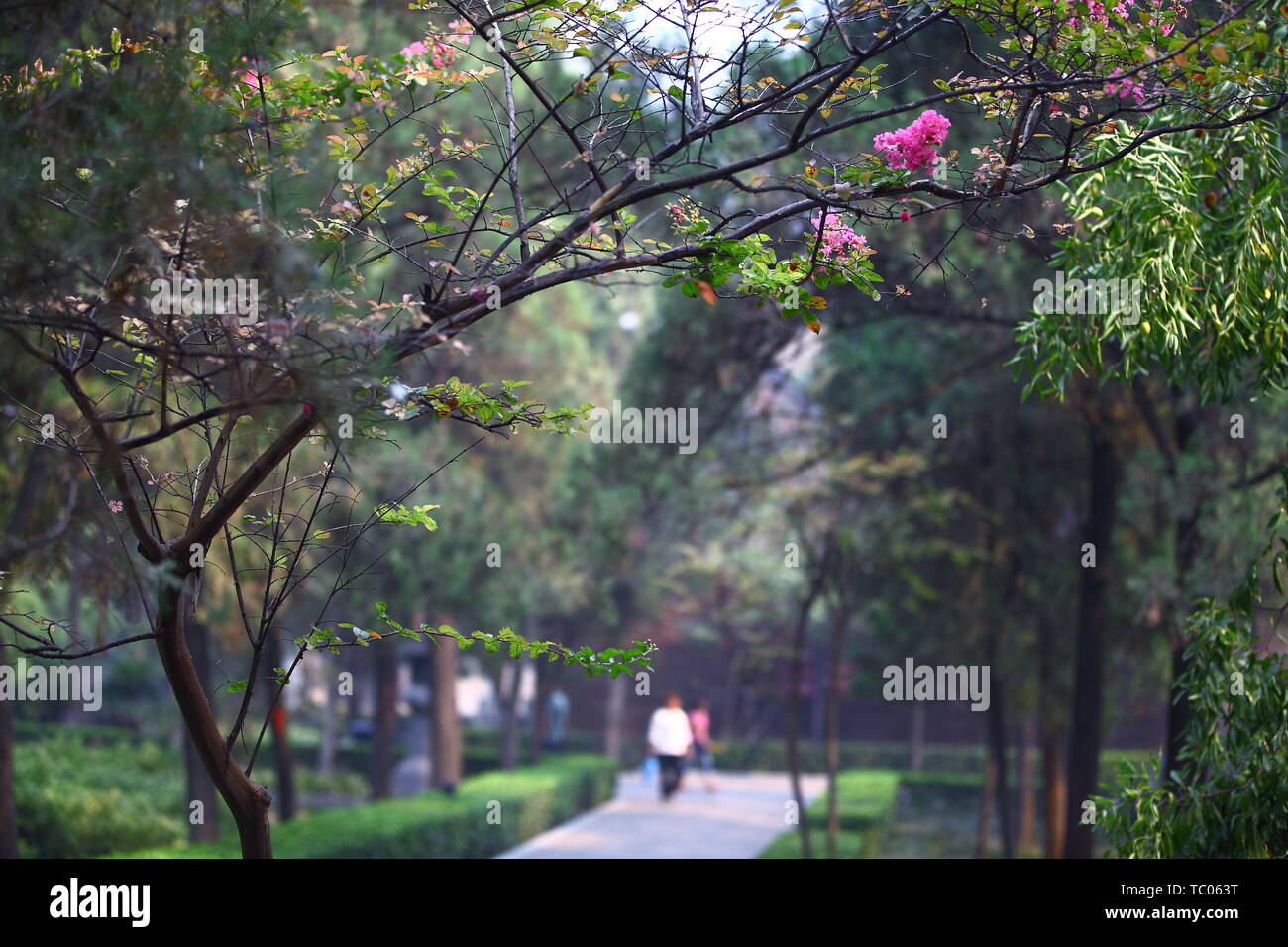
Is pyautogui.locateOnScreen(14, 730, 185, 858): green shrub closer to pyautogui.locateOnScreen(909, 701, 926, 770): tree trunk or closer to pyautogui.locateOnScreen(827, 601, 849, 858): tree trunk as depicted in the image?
pyautogui.locateOnScreen(827, 601, 849, 858): tree trunk

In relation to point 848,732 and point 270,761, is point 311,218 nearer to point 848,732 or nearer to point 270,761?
point 270,761

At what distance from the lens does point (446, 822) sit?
12.6 meters

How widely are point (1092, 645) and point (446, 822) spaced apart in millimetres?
6600

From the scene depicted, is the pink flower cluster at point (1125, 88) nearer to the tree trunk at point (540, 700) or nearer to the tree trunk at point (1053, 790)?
the tree trunk at point (1053, 790)

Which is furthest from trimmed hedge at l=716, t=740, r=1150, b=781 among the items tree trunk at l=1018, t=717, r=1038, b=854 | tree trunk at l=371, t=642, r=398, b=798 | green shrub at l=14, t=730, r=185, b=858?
green shrub at l=14, t=730, r=185, b=858

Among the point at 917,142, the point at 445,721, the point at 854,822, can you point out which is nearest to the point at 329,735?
the point at 445,721

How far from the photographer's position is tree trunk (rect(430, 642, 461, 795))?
18562mm

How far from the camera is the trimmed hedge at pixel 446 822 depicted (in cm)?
1039

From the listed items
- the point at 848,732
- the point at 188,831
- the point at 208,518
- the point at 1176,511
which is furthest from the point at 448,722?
the point at 208,518

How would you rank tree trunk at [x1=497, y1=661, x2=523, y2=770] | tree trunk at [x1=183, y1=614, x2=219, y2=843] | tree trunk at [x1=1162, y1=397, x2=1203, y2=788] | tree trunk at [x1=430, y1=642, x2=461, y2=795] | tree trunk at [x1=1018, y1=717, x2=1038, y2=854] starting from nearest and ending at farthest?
tree trunk at [x1=1162, y1=397, x2=1203, y2=788] < tree trunk at [x1=183, y1=614, x2=219, y2=843] < tree trunk at [x1=1018, y1=717, x2=1038, y2=854] < tree trunk at [x1=430, y1=642, x2=461, y2=795] < tree trunk at [x1=497, y1=661, x2=523, y2=770]

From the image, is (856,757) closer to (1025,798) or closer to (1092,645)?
(1025,798)

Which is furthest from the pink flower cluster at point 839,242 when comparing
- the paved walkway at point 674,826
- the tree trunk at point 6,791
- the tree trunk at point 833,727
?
the tree trunk at point 833,727

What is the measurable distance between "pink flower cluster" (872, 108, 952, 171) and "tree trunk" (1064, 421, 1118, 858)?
817 centimetres

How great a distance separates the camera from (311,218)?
12.6 ft
